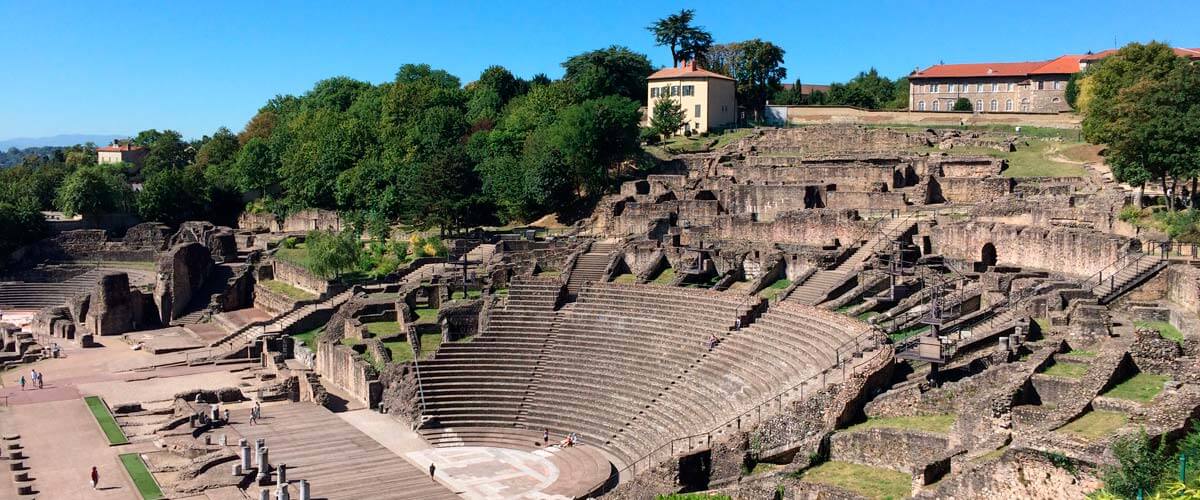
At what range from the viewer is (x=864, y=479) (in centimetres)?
2397

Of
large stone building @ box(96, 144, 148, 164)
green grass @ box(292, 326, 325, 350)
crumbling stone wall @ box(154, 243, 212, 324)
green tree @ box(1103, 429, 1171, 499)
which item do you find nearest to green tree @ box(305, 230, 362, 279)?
green grass @ box(292, 326, 325, 350)

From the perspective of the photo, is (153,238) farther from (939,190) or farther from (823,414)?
(823,414)

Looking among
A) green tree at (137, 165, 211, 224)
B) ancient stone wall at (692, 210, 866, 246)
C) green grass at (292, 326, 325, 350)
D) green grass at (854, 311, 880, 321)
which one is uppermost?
green tree at (137, 165, 211, 224)

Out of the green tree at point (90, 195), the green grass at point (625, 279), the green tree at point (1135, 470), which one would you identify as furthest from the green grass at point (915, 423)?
the green tree at point (90, 195)

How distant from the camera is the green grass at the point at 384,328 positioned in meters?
44.0

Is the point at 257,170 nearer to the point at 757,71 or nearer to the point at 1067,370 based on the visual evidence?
the point at 757,71

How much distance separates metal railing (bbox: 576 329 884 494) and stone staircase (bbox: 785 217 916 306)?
270 inches

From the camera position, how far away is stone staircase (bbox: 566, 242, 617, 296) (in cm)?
4462

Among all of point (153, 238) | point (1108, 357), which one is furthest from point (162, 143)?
point (1108, 357)

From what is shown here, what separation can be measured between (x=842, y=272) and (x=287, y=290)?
3145cm

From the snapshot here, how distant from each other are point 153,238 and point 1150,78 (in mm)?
60249

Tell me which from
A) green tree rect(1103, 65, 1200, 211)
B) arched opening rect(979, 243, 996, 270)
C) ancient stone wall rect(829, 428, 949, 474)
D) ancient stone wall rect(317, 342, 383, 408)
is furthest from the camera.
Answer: arched opening rect(979, 243, 996, 270)

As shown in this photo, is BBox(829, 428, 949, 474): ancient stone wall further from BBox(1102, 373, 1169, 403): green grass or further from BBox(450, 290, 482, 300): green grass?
BBox(450, 290, 482, 300): green grass

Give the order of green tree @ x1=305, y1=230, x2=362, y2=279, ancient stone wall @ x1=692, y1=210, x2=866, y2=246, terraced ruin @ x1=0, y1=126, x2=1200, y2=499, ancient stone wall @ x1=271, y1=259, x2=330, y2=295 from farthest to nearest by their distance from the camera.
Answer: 1. ancient stone wall @ x1=271, y1=259, x2=330, y2=295
2. green tree @ x1=305, y1=230, x2=362, y2=279
3. ancient stone wall @ x1=692, y1=210, x2=866, y2=246
4. terraced ruin @ x1=0, y1=126, x2=1200, y2=499
